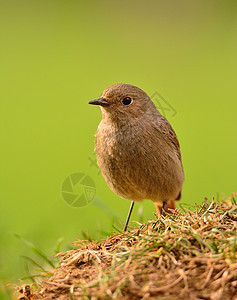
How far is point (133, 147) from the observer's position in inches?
176

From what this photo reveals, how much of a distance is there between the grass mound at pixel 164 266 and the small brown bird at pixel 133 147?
4.68 feet

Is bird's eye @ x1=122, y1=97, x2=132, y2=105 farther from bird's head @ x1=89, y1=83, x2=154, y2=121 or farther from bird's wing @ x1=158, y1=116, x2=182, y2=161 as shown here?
bird's wing @ x1=158, y1=116, x2=182, y2=161

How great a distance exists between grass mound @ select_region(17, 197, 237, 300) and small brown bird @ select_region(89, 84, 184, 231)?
1427 mm

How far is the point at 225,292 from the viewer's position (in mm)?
2287

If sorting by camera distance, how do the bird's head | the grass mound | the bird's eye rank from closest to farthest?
1. the grass mound
2. the bird's head
3. the bird's eye

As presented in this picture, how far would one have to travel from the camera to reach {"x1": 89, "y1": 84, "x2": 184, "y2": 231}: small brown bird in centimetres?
450

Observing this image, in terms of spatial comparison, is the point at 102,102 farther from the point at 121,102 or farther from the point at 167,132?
the point at 167,132

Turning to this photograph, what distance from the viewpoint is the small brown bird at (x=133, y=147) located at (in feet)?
14.8

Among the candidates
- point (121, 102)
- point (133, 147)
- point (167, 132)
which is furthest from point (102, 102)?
point (167, 132)

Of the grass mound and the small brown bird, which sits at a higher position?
the small brown bird

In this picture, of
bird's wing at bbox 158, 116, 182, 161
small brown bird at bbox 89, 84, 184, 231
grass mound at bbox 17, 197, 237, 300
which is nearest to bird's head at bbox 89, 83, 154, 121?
small brown bird at bbox 89, 84, 184, 231

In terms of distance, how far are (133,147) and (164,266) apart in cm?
211

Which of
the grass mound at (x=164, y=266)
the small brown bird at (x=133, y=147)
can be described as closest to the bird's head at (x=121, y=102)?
the small brown bird at (x=133, y=147)

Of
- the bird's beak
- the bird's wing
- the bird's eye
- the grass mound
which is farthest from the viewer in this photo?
the bird's wing
